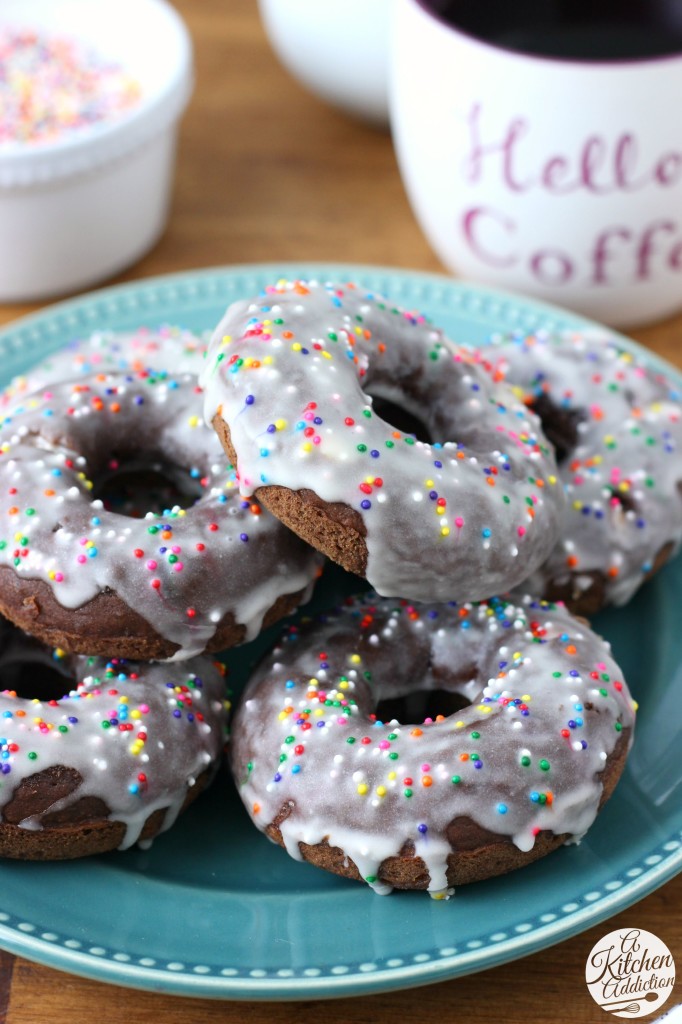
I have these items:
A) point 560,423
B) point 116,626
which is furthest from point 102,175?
point 116,626

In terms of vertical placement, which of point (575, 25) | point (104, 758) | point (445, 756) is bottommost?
point (104, 758)

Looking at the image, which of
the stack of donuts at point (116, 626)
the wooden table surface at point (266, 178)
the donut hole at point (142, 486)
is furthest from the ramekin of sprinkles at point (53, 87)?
the stack of donuts at point (116, 626)

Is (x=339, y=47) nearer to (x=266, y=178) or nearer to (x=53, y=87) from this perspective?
(x=266, y=178)

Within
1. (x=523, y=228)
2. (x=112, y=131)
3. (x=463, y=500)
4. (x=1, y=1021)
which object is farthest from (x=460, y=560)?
(x=112, y=131)

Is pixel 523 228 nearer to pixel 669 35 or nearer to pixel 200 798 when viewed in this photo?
pixel 669 35

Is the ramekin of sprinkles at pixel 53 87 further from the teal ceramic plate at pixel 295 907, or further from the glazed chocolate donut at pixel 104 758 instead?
the teal ceramic plate at pixel 295 907

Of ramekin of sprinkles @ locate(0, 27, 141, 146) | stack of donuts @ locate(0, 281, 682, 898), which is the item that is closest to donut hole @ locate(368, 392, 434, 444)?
stack of donuts @ locate(0, 281, 682, 898)
